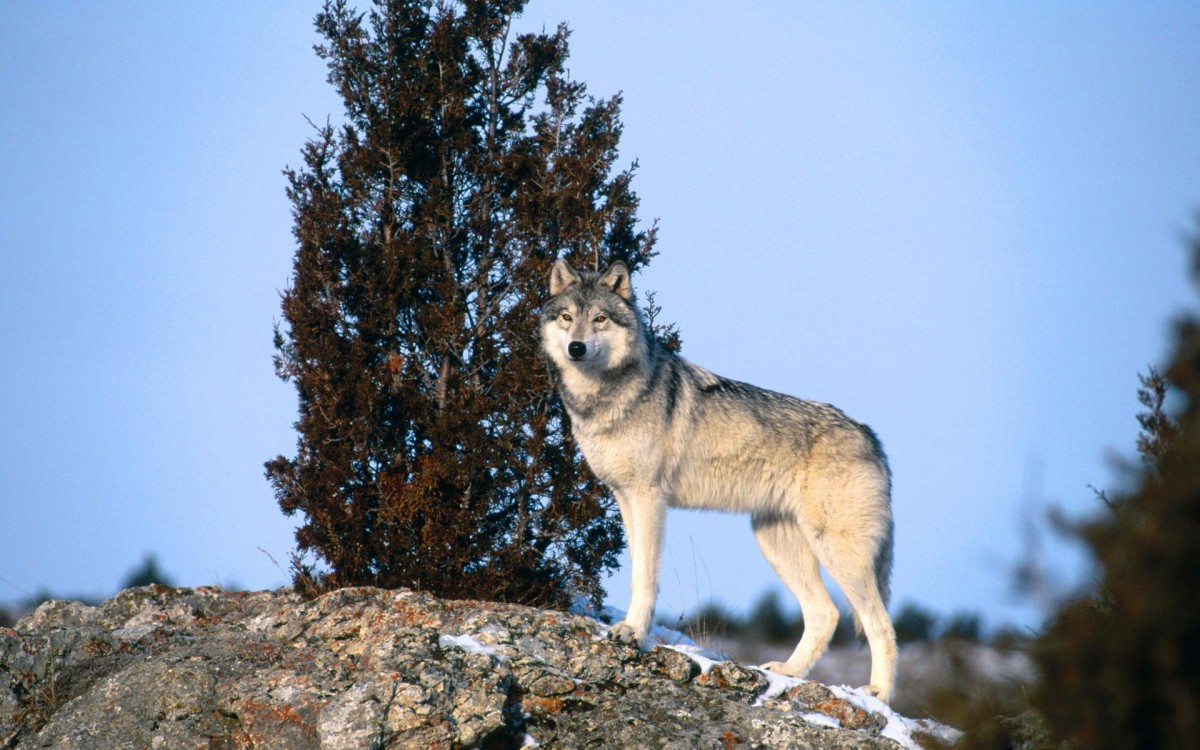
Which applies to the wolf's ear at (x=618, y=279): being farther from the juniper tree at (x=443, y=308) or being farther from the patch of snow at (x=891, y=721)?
the patch of snow at (x=891, y=721)

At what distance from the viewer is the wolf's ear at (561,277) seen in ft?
24.7

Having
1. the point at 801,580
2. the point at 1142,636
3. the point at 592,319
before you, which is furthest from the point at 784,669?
the point at 1142,636

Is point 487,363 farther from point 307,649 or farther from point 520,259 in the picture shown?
point 307,649

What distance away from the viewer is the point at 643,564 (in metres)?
6.89

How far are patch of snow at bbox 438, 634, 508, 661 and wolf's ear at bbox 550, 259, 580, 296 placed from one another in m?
2.62

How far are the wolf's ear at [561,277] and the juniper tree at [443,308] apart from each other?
1202 millimetres

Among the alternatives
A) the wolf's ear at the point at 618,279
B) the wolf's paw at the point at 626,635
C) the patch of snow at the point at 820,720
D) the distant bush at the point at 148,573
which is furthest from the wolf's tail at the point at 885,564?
the distant bush at the point at 148,573

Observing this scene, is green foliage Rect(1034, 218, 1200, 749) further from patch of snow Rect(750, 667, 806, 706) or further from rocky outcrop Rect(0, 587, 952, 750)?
patch of snow Rect(750, 667, 806, 706)

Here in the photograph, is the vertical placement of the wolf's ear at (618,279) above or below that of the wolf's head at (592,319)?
above

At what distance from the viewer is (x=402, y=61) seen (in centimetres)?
925

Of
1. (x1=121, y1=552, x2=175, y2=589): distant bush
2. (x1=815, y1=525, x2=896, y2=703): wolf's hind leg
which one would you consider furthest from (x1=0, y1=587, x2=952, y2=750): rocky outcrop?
(x1=121, y1=552, x2=175, y2=589): distant bush

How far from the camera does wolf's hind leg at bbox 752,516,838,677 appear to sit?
24.5ft

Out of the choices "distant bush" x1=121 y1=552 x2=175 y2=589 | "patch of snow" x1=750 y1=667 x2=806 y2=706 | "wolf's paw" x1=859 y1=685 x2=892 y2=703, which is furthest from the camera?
"distant bush" x1=121 y1=552 x2=175 y2=589

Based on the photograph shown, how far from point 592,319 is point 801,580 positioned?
2.61 m
